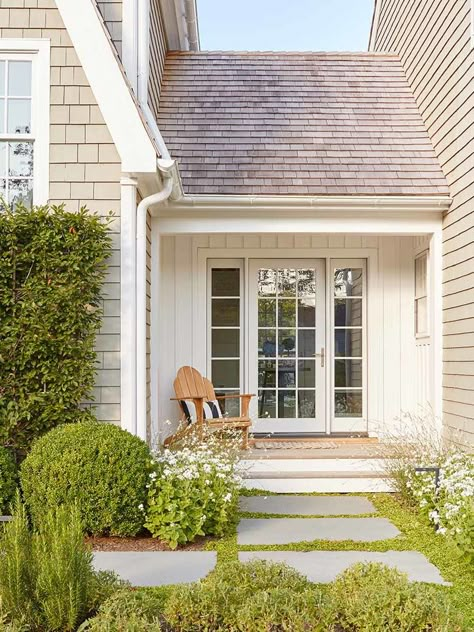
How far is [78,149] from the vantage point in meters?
5.50

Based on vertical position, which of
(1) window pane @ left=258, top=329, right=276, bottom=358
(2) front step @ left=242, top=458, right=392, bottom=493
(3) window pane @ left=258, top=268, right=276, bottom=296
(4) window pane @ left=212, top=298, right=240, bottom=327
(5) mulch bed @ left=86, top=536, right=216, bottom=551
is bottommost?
(5) mulch bed @ left=86, top=536, right=216, bottom=551

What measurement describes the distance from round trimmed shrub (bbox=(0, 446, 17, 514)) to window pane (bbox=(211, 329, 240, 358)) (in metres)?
3.34

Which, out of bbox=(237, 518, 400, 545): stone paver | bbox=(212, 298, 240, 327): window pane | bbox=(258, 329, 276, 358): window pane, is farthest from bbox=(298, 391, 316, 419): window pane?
bbox=(237, 518, 400, 545): stone paver

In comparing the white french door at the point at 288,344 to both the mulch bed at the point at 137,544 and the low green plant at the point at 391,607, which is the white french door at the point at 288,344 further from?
the low green plant at the point at 391,607

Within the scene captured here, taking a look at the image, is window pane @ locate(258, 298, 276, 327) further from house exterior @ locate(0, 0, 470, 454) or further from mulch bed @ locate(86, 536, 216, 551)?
mulch bed @ locate(86, 536, 216, 551)

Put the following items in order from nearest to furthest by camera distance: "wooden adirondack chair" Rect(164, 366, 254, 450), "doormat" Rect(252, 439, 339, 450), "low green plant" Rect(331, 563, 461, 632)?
1. "low green plant" Rect(331, 563, 461, 632)
2. "wooden adirondack chair" Rect(164, 366, 254, 450)
3. "doormat" Rect(252, 439, 339, 450)

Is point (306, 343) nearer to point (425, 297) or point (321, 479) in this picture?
point (425, 297)

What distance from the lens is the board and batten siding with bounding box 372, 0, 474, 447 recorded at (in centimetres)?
586

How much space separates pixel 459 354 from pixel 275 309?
8.03ft

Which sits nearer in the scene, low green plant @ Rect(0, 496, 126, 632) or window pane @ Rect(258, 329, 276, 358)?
low green plant @ Rect(0, 496, 126, 632)

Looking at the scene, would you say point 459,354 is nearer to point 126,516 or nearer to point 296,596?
point 126,516

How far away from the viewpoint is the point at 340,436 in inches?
304

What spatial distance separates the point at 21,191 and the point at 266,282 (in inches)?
128

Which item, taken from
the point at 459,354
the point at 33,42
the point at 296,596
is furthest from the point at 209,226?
the point at 296,596
